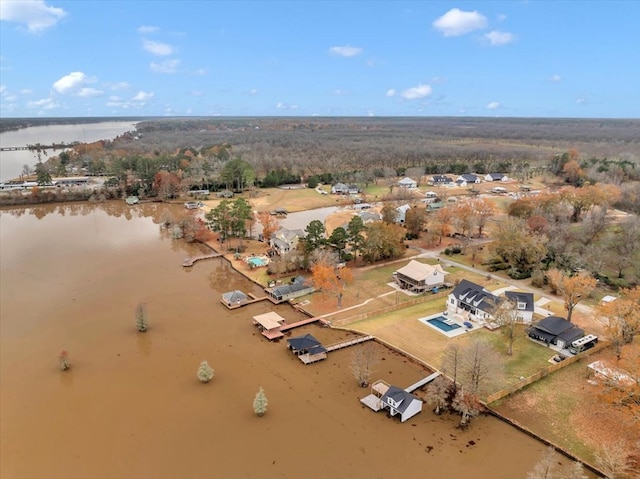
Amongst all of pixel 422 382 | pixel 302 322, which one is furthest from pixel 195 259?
pixel 422 382

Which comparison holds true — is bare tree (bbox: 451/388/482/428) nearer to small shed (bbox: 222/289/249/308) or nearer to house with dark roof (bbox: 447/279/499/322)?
house with dark roof (bbox: 447/279/499/322)

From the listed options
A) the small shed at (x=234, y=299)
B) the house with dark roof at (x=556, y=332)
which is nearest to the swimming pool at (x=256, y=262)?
the small shed at (x=234, y=299)

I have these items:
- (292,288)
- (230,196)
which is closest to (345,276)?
(292,288)

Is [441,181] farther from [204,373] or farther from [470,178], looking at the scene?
[204,373]

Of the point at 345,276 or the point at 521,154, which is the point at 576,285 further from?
the point at 521,154

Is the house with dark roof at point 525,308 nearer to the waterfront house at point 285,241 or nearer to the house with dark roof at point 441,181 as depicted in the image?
the waterfront house at point 285,241

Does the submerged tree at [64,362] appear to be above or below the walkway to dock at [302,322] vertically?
above

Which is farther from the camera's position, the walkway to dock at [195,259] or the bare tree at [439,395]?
the walkway to dock at [195,259]
